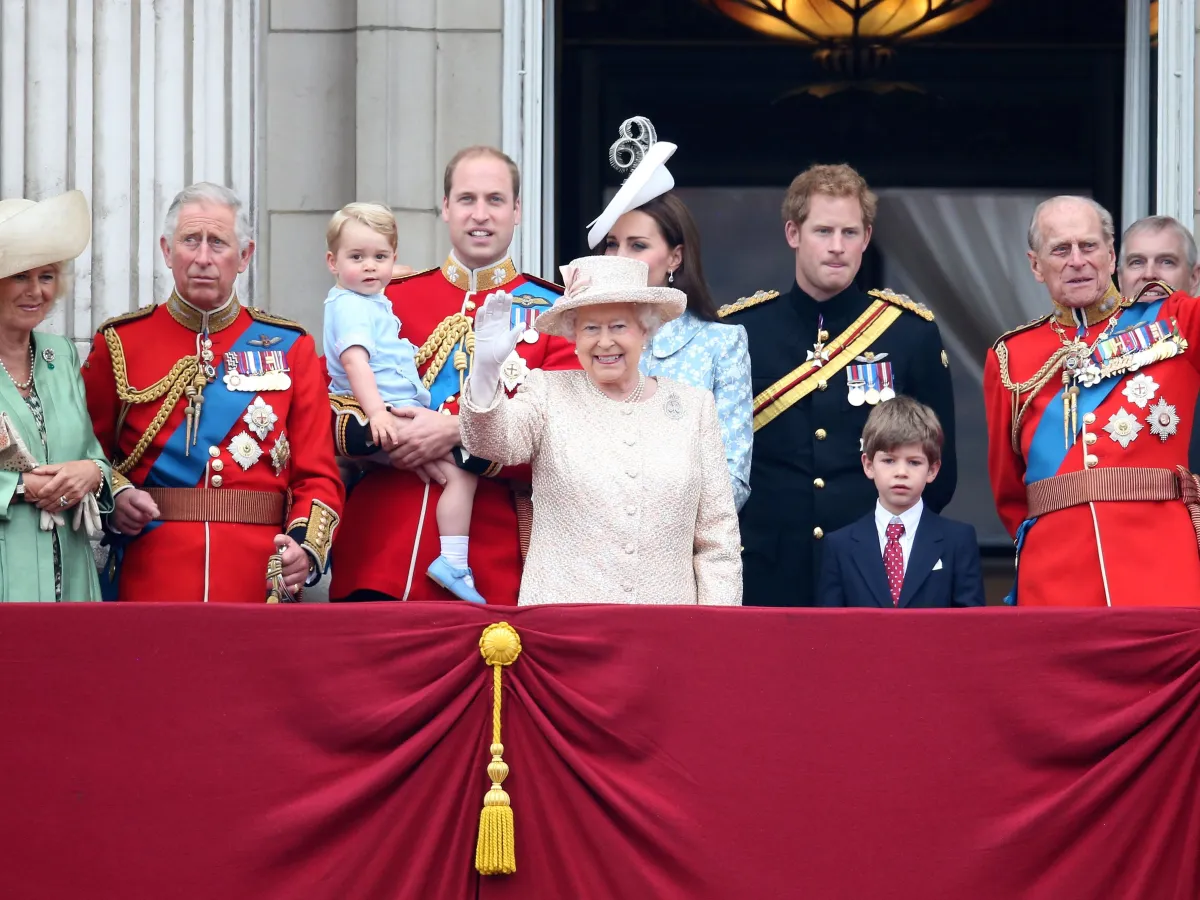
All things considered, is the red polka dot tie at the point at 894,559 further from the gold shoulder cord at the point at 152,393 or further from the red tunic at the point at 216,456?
the gold shoulder cord at the point at 152,393

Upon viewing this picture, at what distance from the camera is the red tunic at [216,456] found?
5547 millimetres

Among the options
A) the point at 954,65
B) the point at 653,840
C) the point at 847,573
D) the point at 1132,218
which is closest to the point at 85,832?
the point at 653,840

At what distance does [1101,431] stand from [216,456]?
2.28 metres

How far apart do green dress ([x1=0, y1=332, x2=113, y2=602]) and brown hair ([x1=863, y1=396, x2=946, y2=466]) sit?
1.97 m

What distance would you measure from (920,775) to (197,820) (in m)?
1.54

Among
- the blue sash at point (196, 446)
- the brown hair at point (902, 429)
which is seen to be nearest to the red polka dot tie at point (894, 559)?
the brown hair at point (902, 429)

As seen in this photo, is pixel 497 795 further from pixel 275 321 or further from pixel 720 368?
pixel 275 321

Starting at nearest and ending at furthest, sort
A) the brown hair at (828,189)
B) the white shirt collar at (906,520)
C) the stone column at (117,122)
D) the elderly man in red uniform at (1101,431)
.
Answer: the elderly man in red uniform at (1101,431), the white shirt collar at (906,520), the brown hair at (828,189), the stone column at (117,122)

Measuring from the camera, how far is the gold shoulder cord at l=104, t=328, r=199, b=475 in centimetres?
563

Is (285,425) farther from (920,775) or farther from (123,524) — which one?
(920,775)

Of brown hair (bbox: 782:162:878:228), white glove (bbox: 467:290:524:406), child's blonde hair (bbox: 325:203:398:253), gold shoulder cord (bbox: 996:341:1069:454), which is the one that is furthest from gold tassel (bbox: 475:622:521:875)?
brown hair (bbox: 782:162:878:228)

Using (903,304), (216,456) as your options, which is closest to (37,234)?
(216,456)

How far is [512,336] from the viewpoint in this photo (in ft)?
16.4

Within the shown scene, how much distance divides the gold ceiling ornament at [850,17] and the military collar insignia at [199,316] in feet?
13.6
